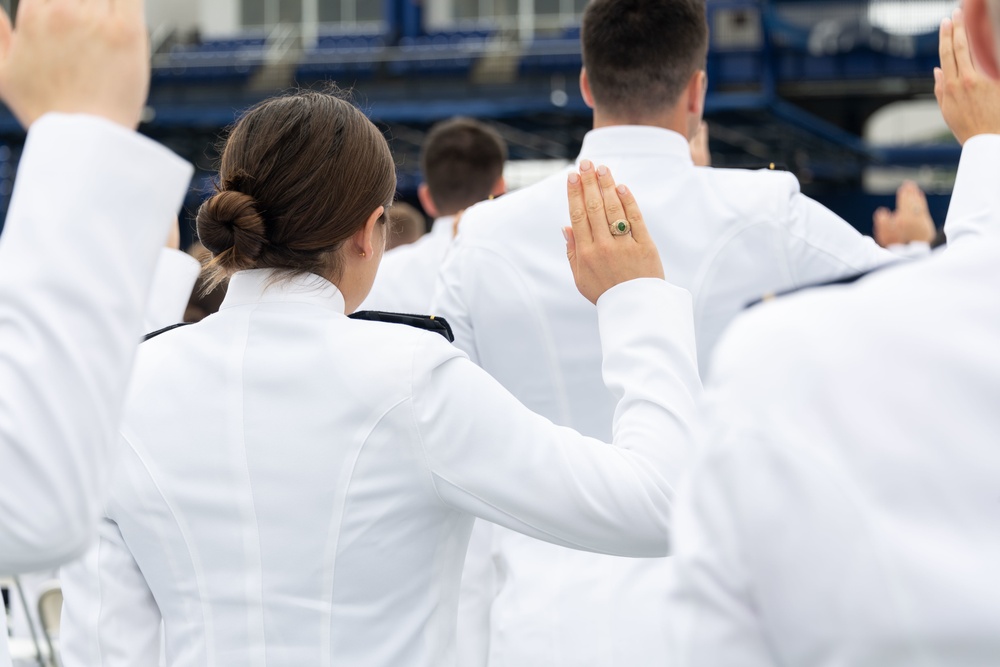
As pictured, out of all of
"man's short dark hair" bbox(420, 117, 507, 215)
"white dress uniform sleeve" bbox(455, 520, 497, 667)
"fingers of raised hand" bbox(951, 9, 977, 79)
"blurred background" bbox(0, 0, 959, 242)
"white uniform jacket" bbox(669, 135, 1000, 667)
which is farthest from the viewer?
"blurred background" bbox(0, 0, 959, 242)

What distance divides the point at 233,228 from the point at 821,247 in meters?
1.07

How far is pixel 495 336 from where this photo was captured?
Result: 2.21 meters

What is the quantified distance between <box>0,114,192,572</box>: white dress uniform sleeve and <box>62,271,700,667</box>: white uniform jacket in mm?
521

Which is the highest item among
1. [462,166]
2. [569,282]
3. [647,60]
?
[647,60]

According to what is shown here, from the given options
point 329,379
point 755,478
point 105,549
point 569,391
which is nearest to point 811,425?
point 755,478

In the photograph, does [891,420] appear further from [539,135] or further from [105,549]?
[539,135]

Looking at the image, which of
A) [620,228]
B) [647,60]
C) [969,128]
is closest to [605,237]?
[620,228]

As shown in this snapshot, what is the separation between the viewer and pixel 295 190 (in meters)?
1.47

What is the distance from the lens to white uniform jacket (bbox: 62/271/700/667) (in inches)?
52.5

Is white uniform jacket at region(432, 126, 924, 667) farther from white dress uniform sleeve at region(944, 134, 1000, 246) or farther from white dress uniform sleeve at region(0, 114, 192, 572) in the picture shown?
white dress uniform sleeve at region(0, 114, 192, 572)

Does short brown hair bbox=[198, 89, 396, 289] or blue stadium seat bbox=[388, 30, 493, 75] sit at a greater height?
short brown hair bbox=[198, 89, 396, 289]

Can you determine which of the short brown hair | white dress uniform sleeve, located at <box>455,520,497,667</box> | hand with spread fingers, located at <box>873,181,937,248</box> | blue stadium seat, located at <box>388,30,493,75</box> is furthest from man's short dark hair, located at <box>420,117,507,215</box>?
blue stadium seat, located at <box>388,30,493,75</box>

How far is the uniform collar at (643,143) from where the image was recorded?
223 cm

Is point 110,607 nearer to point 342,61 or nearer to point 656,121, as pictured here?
point 656,121
